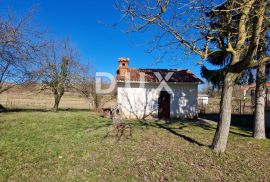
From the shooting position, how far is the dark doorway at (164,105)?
15.9 metres

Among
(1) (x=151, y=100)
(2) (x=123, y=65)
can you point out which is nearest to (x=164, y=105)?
(1) (x=151, y=100)

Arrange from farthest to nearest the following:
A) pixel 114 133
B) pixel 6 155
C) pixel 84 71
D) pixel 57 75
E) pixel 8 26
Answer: pixel 84 71 < pixel 57 75 < pixel 8 26 < pixel 114 133 < pixel 6 155

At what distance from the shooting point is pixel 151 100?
15.7 metres

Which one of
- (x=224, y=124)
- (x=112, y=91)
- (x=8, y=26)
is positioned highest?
(x=8, y=26)

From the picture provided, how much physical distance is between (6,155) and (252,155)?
708cm

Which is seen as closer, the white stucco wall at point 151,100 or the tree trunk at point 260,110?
the tree trunk at point 260,110

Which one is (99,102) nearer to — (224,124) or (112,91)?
(112,91)

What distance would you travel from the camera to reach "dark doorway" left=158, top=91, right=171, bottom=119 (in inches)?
627

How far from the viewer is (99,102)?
22453 millimetres

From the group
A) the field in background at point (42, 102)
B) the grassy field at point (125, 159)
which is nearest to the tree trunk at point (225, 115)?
the grassy field at point (125, 159)

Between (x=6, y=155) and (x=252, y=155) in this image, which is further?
(x=252, y=155)

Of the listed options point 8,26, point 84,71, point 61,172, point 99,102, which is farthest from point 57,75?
point 61,172

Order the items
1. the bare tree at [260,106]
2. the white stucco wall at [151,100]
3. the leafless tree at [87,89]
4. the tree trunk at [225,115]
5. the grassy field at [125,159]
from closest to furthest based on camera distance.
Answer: the grassy field at [125,159]
the tree trunk at [225,115]
the bare tree at [260,106]
the white stucco wall at [151,100]
the leafless tree at [87,89]

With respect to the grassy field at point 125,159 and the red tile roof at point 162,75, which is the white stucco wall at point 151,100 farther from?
the grassy field at point 125,159
